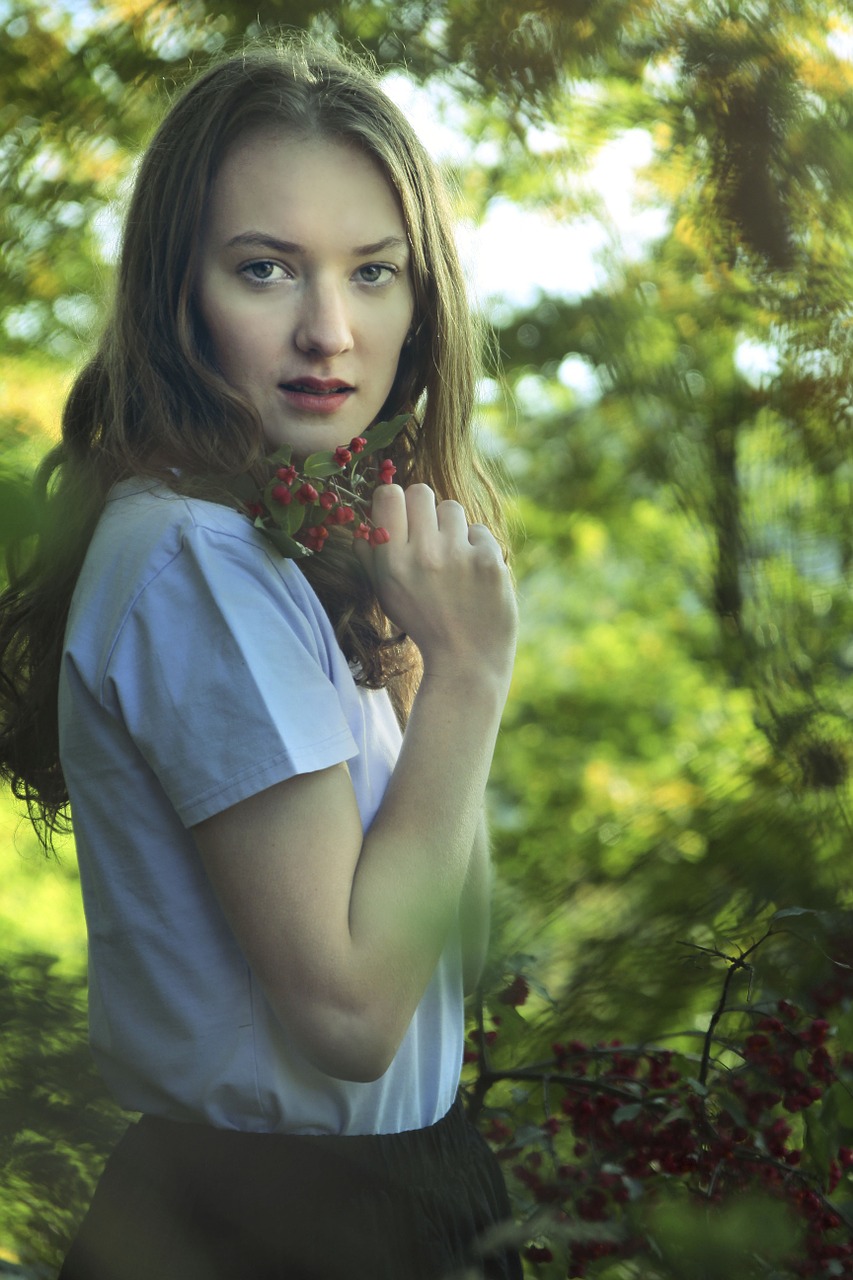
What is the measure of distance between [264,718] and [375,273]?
52 cm

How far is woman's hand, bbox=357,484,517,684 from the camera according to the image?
977 mm

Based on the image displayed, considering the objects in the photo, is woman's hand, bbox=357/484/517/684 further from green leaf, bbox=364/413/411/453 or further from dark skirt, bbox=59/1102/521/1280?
dark skirt, bbox=59/1102/521/1280

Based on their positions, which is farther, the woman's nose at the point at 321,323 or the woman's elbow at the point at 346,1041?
the woman's nose at the point at 321,323

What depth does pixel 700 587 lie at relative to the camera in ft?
3.74

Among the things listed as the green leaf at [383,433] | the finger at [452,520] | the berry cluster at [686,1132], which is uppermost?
the green leaf at [383,433]

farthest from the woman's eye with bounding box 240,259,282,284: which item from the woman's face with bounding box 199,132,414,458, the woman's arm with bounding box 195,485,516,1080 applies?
the woman's arm with bounding box 195,485,516,1080

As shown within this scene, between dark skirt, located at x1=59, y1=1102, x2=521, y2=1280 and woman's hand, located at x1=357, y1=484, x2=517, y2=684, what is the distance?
0.43 metres

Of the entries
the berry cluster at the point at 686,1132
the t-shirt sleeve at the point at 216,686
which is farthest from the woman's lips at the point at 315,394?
the berry cluster at the point at 686,1132

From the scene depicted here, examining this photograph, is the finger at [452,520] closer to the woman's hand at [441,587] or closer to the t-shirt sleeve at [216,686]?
the woman's hand at [441,587]

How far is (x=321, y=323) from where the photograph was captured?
40.4 inches

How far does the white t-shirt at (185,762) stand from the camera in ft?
2.72

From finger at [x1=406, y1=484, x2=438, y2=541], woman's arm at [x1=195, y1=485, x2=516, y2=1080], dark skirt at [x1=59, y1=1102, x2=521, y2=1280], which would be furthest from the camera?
finger at [x1=406, y1=484, x2=438, y2=541]

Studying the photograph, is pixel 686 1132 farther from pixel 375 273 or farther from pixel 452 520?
pixel 375 273

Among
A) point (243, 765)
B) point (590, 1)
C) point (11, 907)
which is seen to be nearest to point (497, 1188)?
point (243, 765)
